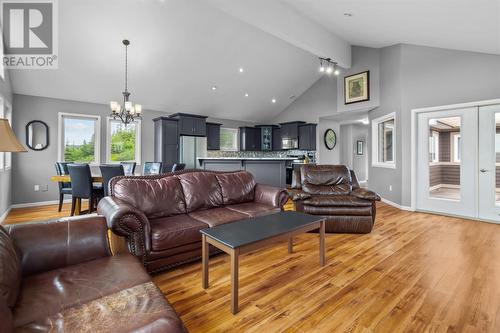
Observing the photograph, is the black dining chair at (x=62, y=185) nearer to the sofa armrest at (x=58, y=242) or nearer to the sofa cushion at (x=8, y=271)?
the sofa armrest at (x=58, y=242)

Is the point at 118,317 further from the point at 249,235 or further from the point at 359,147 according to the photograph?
the point at 359,147

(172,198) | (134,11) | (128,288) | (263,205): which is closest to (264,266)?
(263,205)

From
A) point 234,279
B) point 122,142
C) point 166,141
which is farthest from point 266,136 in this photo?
point 234,279

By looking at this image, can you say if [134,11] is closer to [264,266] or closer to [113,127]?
[113,127]

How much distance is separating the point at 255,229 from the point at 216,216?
0.71m

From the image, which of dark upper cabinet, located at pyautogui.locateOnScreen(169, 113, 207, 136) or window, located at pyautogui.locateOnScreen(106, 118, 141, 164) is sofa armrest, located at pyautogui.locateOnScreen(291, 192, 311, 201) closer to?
dark upper cabinet, located at pyautogui.locateOnScreen(169, 113, 207, 136)

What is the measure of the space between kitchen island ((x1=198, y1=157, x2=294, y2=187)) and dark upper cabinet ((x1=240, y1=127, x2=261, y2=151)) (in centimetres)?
269

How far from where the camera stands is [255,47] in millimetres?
5953

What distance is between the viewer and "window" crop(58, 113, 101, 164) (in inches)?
223

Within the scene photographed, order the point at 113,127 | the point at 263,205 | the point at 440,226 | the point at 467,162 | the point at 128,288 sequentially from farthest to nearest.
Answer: the point at 113,127
the point at 467,162
the point at 440,226
the point at 263,205
the point at 128,288

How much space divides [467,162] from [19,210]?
27.7 ft

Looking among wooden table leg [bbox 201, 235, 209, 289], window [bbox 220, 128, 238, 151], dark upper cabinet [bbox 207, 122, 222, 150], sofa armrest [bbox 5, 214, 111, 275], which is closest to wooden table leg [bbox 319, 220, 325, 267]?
wooden table leg [bbox 201, 235, 209, 289]

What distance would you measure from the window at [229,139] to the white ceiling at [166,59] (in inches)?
41.8

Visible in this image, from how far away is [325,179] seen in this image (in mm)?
3947
